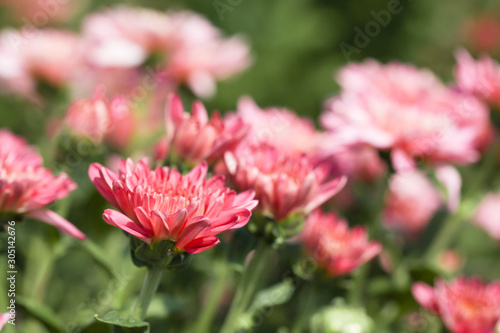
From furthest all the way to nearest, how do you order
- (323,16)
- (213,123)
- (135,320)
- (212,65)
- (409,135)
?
(323,16) < (212,65) < (409,135) < (213,123) < (135,320)

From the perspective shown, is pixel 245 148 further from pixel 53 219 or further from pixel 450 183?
pixel 450 183

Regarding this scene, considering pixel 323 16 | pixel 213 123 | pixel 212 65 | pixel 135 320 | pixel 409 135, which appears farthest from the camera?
pixel 323 16

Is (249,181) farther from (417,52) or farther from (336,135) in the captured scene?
(417,52)

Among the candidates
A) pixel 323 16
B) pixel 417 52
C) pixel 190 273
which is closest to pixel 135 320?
pixel 190 273

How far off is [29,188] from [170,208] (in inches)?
4.8

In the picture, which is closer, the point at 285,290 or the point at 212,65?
the point at 285,290

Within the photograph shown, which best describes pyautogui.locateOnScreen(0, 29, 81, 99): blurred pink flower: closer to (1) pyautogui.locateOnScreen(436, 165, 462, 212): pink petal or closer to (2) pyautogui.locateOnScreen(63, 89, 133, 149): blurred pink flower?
(2) pyautogui.locateOnScreen(63, 89, 133, 149): blurred pink flower

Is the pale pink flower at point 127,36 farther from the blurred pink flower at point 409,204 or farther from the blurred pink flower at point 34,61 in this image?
the blurred pink flower at point 409,204

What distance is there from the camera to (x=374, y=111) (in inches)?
26.7

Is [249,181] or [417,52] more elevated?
[249,181]

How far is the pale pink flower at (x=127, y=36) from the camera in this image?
0.84m

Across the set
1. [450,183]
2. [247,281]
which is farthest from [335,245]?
[450,183]

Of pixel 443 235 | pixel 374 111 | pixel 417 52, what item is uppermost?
pixel 374 111

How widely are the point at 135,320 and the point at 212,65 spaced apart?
0.56 meters
